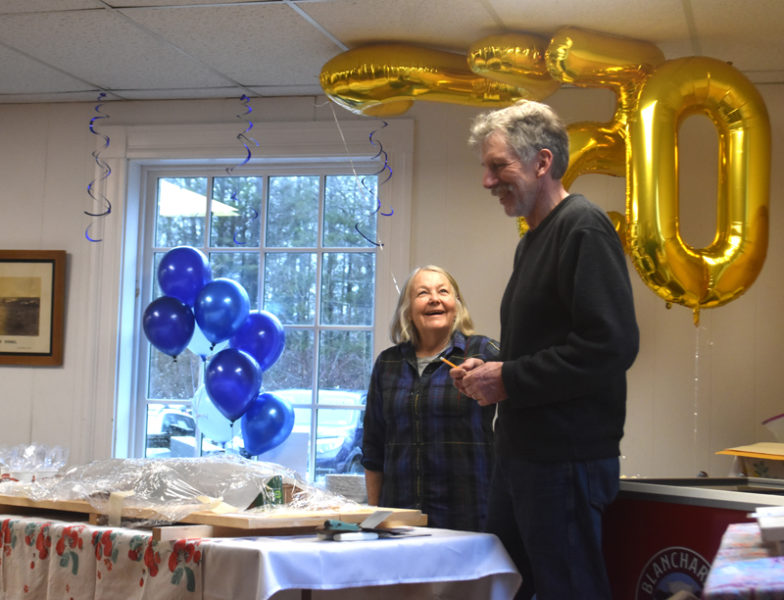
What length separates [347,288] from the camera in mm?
4156

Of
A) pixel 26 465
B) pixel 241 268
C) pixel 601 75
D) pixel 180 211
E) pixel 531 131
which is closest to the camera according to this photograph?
pixel 531 131

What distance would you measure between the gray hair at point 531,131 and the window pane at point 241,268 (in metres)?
2.56

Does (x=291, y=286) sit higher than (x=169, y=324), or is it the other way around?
(x=291, y=286)

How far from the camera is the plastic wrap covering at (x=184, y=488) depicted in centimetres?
187

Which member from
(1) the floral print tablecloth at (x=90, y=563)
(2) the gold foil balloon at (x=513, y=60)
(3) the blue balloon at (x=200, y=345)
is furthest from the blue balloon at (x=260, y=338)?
(1) the floral print tablecloth at (x=90, y=563)

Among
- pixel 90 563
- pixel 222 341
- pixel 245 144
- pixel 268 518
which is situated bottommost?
pixel 90 563

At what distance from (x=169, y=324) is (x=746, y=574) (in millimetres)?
3225

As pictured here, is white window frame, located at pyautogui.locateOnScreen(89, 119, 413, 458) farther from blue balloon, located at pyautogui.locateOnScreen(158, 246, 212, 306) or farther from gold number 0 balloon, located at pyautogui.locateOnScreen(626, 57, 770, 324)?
gold number 0 balloon, located at pyautogui.locateOnScreen(626, 57, 770, 324)

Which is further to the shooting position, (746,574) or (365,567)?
(365,567)

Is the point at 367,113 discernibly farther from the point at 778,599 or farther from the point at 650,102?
the point at 778,599

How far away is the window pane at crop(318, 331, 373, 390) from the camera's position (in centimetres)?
410

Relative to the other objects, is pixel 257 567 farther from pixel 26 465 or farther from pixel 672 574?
pixel 26 465

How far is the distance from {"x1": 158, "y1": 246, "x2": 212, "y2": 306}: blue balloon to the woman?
4.28 ft

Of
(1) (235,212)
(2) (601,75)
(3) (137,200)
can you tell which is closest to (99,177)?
(3) (137,200)
